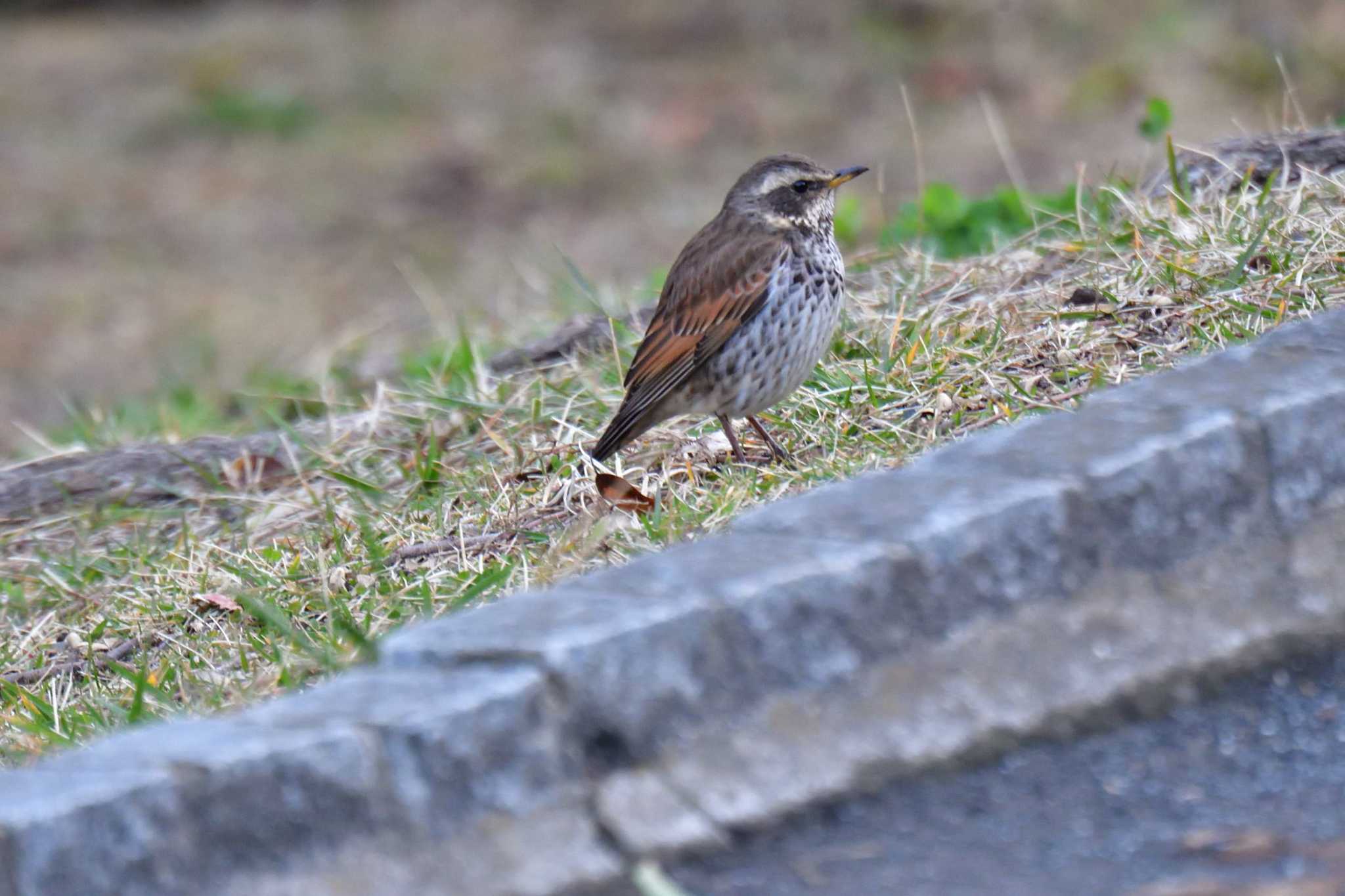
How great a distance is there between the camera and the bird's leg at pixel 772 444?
4457 millimetres

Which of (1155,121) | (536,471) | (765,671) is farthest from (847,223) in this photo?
(765,671)

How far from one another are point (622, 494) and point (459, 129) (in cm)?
858

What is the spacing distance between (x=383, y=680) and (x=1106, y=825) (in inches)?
39.2

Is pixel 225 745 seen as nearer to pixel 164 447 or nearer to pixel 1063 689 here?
pixel 1063 689

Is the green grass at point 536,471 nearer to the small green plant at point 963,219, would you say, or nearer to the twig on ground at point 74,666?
the twig on ground at point 74,666

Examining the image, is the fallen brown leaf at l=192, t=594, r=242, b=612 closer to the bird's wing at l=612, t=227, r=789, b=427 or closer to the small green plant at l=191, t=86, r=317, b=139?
the bird's wing at l=612, t=227, r=789, b=427

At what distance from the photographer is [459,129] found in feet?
41.1

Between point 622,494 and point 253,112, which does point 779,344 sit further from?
point 253,112

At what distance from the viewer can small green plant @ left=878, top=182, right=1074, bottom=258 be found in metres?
6.48

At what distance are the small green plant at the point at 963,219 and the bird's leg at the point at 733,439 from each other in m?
1.80

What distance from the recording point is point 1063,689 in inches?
112

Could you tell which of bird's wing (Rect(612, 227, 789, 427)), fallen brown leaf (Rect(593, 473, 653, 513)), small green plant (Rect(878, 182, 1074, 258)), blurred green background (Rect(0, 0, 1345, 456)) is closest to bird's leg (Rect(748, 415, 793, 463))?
bird's wing (Rect(612, 227, 789, 427))

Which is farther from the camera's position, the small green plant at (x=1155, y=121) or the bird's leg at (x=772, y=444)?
the small green plant at (x=1155, y=121)

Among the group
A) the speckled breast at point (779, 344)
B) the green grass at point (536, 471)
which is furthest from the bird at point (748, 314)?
the green grass at point (536, 471)
